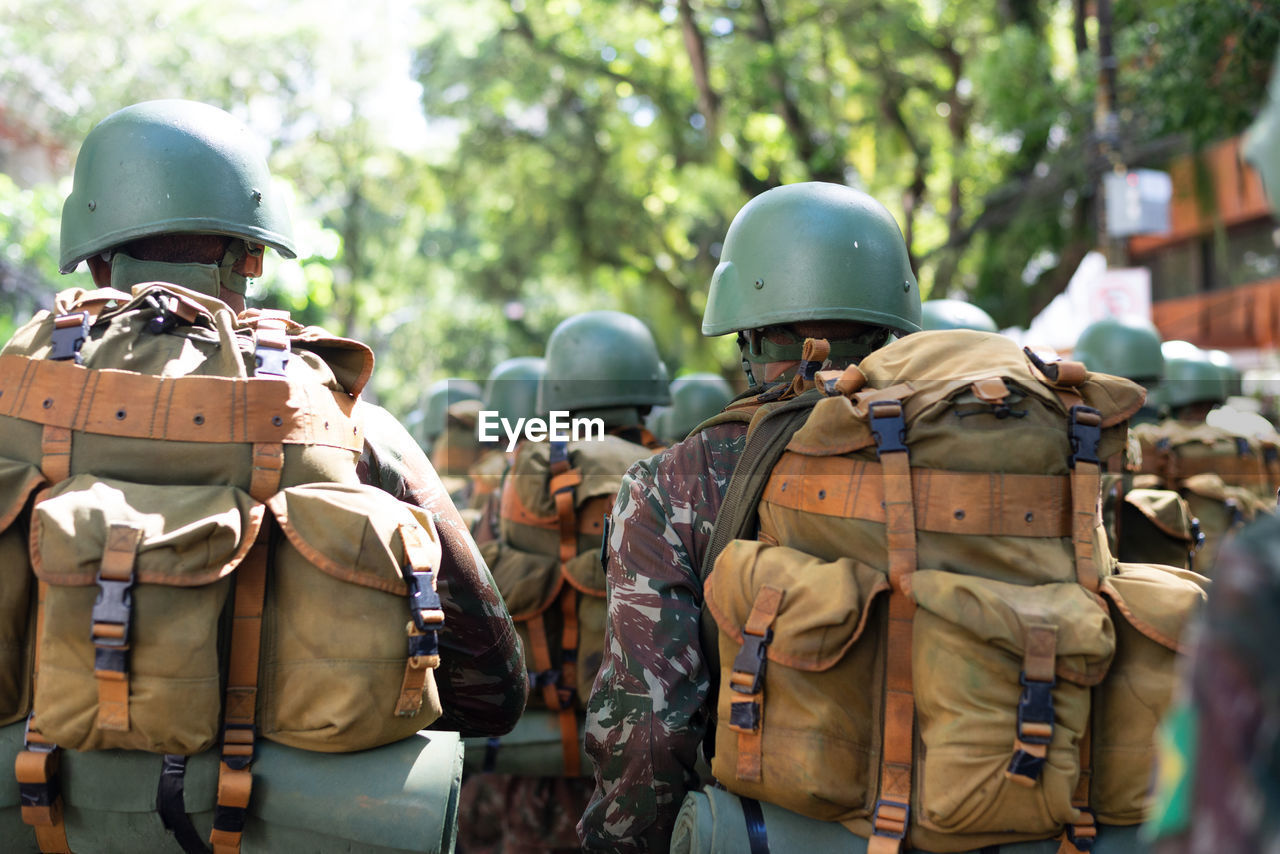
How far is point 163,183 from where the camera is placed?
283 cm

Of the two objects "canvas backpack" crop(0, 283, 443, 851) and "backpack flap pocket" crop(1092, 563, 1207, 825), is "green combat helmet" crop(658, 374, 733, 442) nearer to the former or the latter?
"canvas backpack" crop(0, 283, 443, 851)

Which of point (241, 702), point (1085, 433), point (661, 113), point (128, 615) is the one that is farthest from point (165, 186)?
point (661, 113)

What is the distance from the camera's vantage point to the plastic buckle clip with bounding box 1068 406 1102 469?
229 centimetres

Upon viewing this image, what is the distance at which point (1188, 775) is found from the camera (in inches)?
41.6

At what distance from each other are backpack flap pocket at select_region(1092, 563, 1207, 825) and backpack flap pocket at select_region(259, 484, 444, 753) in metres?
1.28

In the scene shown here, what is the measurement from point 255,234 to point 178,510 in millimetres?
955

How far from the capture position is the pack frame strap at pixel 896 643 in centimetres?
222

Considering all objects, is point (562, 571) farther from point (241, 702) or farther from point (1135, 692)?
point (1135, 692)

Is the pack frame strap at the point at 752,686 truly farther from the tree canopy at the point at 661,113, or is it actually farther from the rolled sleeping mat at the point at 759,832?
the tree canopy at the point at 661,113

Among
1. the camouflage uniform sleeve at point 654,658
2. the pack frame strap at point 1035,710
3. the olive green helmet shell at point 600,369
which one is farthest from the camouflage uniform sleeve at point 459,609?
the olive green helmet shell at point 600,369

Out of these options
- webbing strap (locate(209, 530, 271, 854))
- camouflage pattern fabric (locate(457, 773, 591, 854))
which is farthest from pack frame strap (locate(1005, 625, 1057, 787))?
camouflage pattern fabric (locate(457, 773, 591, 854))

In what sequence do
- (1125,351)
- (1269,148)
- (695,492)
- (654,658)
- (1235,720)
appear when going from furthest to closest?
(1125,351), (695,492), (654,658), (1269,148), (1235,720)

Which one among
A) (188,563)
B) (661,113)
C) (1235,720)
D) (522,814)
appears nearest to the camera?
(1235,720)

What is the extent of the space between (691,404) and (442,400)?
279 centimetres
